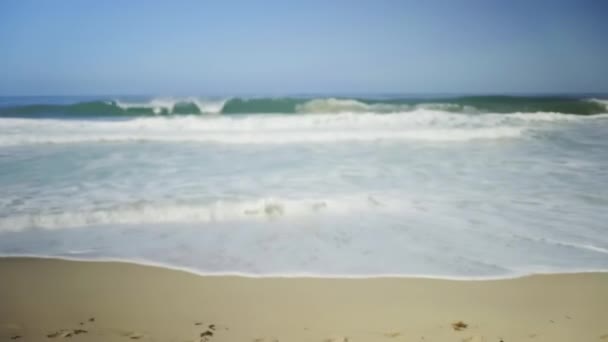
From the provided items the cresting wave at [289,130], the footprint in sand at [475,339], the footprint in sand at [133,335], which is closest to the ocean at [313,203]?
the cresting wave at [289,130]

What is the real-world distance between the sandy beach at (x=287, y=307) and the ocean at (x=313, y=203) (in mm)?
205

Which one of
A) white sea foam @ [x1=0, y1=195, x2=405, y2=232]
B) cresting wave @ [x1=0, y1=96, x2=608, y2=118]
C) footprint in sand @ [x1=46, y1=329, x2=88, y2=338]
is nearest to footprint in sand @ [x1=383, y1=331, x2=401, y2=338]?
footprint in sand @ [x1=46, y1=329, x2=88, y2=338]

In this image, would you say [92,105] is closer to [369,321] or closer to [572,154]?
[572,154]

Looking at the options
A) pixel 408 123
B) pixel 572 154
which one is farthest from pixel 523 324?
pixel 408 123

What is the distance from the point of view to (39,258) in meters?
3.32

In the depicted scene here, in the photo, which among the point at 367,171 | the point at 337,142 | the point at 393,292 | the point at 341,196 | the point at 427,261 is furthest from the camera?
the point at 337,142

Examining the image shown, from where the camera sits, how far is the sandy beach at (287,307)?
7.30 ft

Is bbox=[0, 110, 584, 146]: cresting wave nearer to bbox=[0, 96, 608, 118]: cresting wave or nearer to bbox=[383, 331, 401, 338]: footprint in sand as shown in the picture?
bbox=[0, 96, 608, 118]: cresting wave

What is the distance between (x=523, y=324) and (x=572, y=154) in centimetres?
669

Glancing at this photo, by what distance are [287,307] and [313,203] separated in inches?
87.9

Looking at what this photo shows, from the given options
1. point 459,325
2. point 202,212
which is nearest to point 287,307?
point 459,325

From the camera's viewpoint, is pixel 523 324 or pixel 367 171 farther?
pixel 367 171

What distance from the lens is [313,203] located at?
4.70 meters

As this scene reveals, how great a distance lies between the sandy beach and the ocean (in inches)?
8.1
